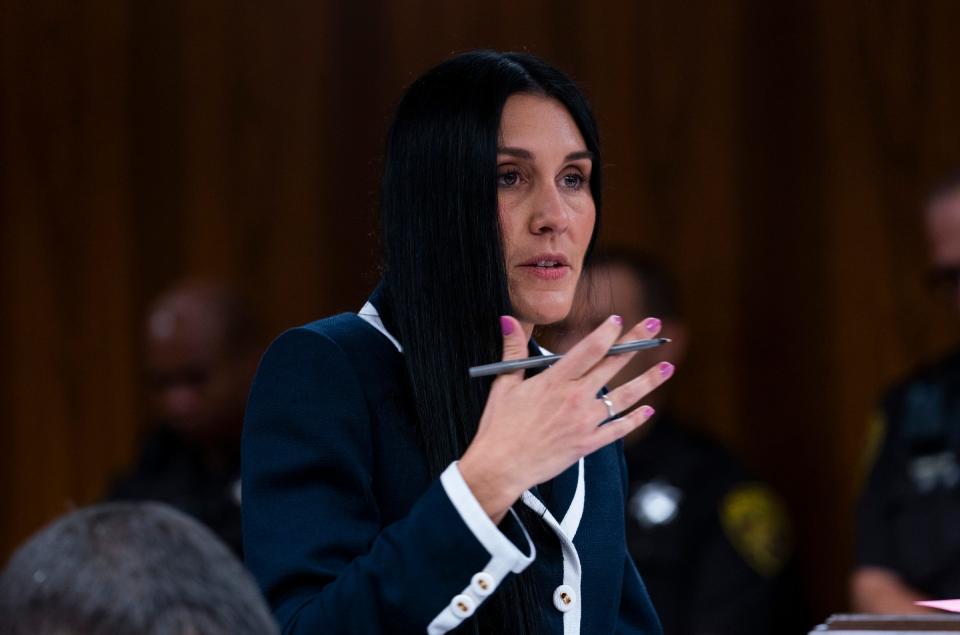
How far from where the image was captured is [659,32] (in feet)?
14.5

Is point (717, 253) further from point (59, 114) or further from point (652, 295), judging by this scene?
point (59, 114)

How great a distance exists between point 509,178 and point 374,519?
0.44 metres

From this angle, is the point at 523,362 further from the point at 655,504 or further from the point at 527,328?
the point at 655,504

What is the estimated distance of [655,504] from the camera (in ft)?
12.7

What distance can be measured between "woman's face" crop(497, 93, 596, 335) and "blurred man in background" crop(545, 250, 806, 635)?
172 centimetres

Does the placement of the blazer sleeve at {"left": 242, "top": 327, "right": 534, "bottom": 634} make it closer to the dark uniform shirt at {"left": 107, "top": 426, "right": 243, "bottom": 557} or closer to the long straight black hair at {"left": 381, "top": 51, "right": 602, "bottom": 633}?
the long straight black hair at {"left": 381, "top": 51, "right": 602, "bottom": 633}

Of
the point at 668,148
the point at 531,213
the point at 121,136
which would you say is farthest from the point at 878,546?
the point at 121,136

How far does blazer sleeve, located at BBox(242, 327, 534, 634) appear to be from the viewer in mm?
1528

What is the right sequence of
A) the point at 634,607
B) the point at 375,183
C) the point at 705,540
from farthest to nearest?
the point at 375,183 < the point at 705,540 < the point at 634,607

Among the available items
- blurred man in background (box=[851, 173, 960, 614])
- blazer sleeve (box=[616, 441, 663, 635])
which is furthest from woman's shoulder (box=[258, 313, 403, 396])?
blurred man in background (box=[851, 173, 960, 614])

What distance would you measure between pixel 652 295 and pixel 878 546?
92cm

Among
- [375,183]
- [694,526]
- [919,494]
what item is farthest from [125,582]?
[375,183]

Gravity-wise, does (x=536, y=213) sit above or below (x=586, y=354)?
above

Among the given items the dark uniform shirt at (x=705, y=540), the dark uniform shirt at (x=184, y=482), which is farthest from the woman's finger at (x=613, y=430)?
the dark uniform shirt at (x=184, y=482)
